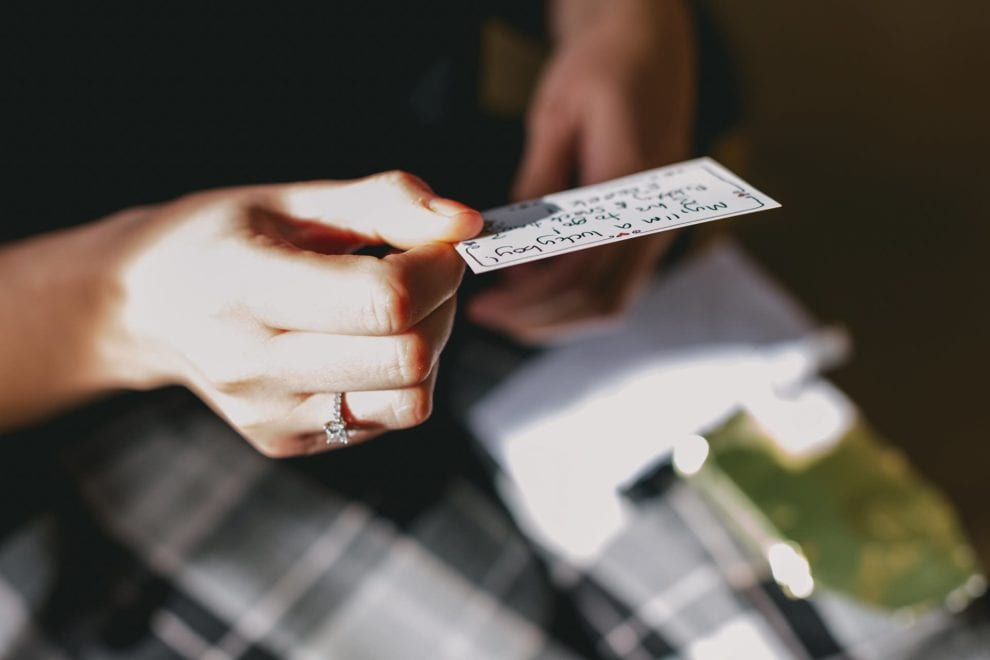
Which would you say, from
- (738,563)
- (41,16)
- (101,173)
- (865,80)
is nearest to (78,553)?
(101,173)

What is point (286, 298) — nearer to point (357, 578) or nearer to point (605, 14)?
point (357, 578)

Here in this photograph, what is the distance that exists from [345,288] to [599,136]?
1.31 feet

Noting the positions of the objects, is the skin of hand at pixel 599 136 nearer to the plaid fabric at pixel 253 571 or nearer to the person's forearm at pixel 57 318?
the plaid fabric at pixel 253 571

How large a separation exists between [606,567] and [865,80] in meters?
1.36

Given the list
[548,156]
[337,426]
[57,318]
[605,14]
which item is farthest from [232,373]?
[605,14]

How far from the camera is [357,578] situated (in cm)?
64

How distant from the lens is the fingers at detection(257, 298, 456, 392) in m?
0.38

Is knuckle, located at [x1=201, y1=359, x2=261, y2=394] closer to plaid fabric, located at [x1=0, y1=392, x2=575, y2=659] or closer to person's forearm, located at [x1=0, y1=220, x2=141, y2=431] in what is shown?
person's forearm, located at [x1=0, y1=220, x2=141, y2=431]

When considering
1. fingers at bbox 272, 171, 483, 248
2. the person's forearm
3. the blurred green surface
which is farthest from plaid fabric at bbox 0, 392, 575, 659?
fingers at bbox 272, 171, 483, 248

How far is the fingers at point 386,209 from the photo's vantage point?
393mm

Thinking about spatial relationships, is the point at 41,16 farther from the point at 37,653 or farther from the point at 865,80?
the point at 865,80

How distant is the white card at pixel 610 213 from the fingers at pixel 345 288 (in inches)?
1.1

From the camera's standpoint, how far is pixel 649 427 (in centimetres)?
75

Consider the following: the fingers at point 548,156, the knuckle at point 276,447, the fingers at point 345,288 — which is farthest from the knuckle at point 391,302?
the fingers at point 548,156
